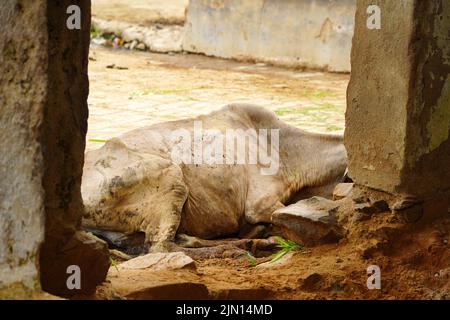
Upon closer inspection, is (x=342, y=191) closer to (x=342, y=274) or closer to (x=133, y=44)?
(x=342, y=274)

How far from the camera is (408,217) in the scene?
529 centimetres

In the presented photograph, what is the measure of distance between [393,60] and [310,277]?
140 cm

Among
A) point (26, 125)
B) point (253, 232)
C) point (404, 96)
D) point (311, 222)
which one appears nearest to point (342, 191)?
point (311, 222)

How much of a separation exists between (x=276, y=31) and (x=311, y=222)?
10549 millimetres

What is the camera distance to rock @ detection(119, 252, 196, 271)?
5137 millimetres

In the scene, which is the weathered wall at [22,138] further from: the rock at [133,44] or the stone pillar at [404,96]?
the rock at [133,44]

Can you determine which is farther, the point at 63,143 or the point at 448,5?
the point at 448,5

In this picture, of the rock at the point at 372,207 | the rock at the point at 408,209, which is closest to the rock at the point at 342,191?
the rock at the point at 372,207

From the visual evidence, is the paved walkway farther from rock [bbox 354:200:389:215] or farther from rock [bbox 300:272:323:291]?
rock [bbox 300:272:323:291]

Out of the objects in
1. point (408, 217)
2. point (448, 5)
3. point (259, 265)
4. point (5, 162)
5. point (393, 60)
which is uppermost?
point (448, 5)

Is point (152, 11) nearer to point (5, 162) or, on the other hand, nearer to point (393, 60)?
point (393, 60)

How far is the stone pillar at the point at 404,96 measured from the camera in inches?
203
